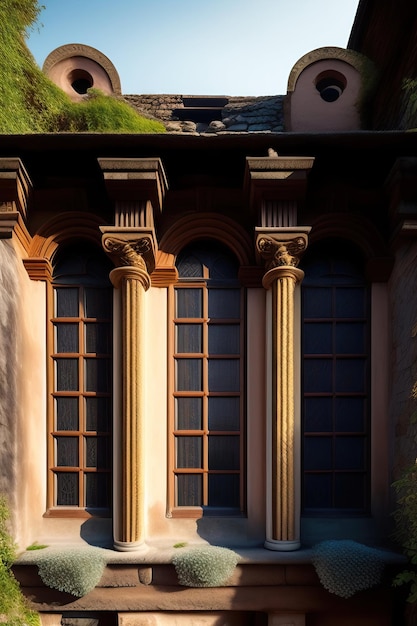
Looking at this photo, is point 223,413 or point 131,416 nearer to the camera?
point 131,416

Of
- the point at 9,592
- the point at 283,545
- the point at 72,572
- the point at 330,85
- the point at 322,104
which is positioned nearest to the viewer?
the point at 9,592

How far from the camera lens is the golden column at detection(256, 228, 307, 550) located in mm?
5262

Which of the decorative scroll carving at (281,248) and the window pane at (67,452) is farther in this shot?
the window pane at (67,452)

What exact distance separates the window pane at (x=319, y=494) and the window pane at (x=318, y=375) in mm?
1005

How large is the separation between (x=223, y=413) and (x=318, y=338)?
143cm

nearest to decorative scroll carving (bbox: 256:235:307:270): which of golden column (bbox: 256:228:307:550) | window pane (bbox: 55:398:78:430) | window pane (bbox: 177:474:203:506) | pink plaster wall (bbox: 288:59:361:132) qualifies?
golden column (bbox: 256:228:307:550)

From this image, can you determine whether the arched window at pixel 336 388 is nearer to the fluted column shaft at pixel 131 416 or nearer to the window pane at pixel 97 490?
the fluted column shaft at pixel 131 416

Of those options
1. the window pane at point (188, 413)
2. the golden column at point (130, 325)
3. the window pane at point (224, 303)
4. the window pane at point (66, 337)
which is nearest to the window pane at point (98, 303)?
the window pane at point (66, 337)

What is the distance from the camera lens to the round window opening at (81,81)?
866 cm

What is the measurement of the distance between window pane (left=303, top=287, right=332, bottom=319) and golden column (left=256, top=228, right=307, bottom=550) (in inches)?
19.5

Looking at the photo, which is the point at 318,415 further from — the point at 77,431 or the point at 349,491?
the point at 77,431

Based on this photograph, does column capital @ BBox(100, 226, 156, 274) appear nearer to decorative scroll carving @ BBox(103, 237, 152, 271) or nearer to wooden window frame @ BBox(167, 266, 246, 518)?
decorative scroll carving @ BBox(103, 237, 152, 271)

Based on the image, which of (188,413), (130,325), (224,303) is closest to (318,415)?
(188,413)

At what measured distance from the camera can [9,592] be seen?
4.86m
